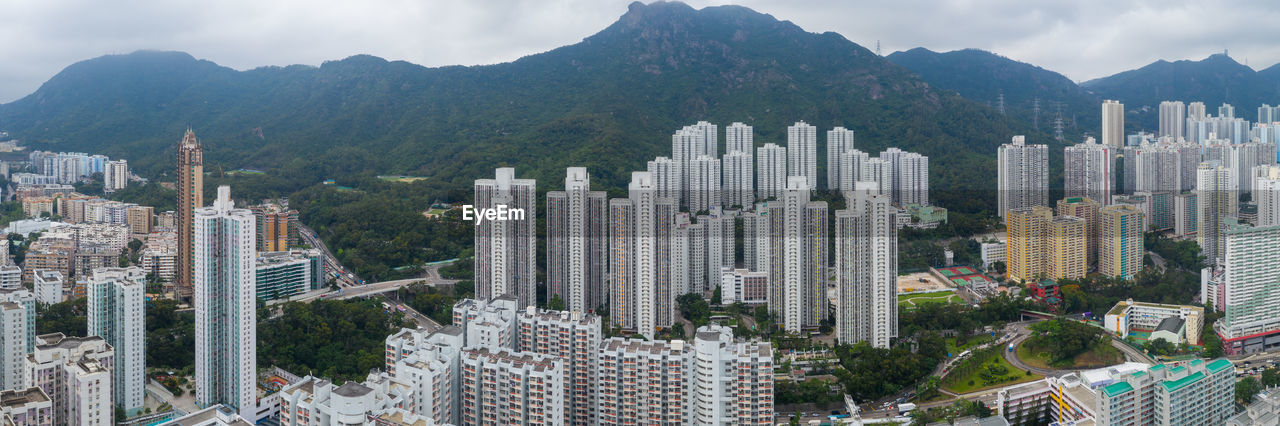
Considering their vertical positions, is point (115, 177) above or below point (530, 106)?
below

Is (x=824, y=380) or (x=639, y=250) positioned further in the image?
(x=639, y=250)

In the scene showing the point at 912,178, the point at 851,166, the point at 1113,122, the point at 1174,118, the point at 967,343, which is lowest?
the point at 967,343

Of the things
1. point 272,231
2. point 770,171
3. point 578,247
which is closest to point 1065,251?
point 770,171

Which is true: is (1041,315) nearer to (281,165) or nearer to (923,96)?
(923,96)

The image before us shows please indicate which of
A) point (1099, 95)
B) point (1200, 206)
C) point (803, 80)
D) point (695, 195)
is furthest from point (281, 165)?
point (1099, 95)

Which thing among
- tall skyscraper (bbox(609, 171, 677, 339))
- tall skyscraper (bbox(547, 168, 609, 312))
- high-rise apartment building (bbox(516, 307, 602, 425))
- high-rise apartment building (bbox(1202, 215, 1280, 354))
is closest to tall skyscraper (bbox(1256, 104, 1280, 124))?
high-rise apartment building (bbox(1202, 215, 1280, 354))

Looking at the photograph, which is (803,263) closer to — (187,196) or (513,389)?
(513,389)

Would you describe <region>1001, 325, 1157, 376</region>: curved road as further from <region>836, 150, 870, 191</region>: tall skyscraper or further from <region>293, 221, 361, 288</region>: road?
<region>836, 150, 870, 191</region>: tall skyscraper
